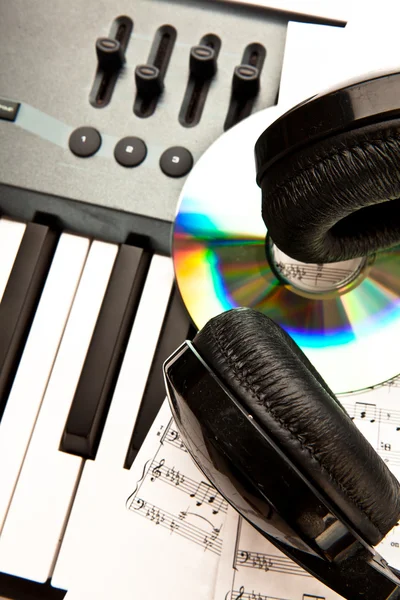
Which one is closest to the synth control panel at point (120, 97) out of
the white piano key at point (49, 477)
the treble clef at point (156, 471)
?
the white piano key at point (49, 477)

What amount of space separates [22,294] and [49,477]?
0.20 m

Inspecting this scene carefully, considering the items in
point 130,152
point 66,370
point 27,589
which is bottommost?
point 27,589

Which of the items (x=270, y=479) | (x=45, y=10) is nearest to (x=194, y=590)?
(x=270, y=479)

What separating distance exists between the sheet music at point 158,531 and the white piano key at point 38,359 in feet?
0.34

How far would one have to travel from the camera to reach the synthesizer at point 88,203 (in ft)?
2.09

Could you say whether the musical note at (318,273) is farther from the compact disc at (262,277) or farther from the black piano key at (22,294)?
the black piano key at (22,294)

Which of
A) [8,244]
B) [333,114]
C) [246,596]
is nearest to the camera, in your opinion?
[333,114]

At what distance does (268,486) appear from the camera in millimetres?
422

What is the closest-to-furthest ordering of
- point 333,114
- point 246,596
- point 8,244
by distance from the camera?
point 333,114
point 246,596
point 8,244

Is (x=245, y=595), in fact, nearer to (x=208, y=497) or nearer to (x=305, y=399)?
(x=208, y=497)

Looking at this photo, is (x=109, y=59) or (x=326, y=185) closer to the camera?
(x=326, y=185)

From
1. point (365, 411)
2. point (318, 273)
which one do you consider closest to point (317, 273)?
point (318, 273)

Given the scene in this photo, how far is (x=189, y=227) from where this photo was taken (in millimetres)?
664

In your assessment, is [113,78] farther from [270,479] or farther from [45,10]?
[270,479]
